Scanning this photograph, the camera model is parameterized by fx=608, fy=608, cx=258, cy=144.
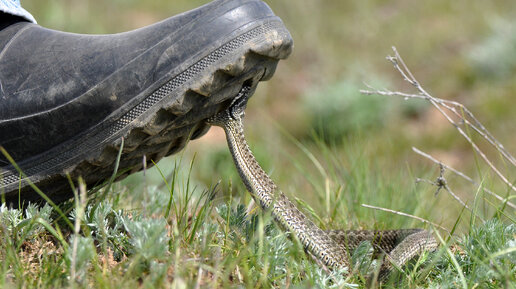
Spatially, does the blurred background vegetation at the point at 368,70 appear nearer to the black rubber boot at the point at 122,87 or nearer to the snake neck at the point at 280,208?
the snake neck at the point at 280,208

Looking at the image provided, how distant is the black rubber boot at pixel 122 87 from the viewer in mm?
2529

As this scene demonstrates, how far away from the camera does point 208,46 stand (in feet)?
8.37

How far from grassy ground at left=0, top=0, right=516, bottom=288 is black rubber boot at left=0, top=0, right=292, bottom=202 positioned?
0.63ft

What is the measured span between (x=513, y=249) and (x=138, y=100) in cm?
158

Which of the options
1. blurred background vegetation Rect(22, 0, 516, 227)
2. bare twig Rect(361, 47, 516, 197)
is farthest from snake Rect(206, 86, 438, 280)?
blurred background vegetation Rect(22, 0, 516, 227)

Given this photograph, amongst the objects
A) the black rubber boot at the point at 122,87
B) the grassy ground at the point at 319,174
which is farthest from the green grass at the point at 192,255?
the black rubber boot at the point at 122,87

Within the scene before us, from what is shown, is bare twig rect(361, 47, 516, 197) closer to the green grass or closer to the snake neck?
the green grass

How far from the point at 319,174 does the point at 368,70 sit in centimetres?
477

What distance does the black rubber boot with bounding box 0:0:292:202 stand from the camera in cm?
253

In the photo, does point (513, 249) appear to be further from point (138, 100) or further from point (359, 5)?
point (359, 5)

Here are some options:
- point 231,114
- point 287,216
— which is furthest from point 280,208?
point 231,114

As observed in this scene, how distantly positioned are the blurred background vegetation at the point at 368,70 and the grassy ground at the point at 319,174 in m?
0.03

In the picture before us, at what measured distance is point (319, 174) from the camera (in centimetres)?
534

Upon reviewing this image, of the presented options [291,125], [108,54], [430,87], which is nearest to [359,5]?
[430,87]
